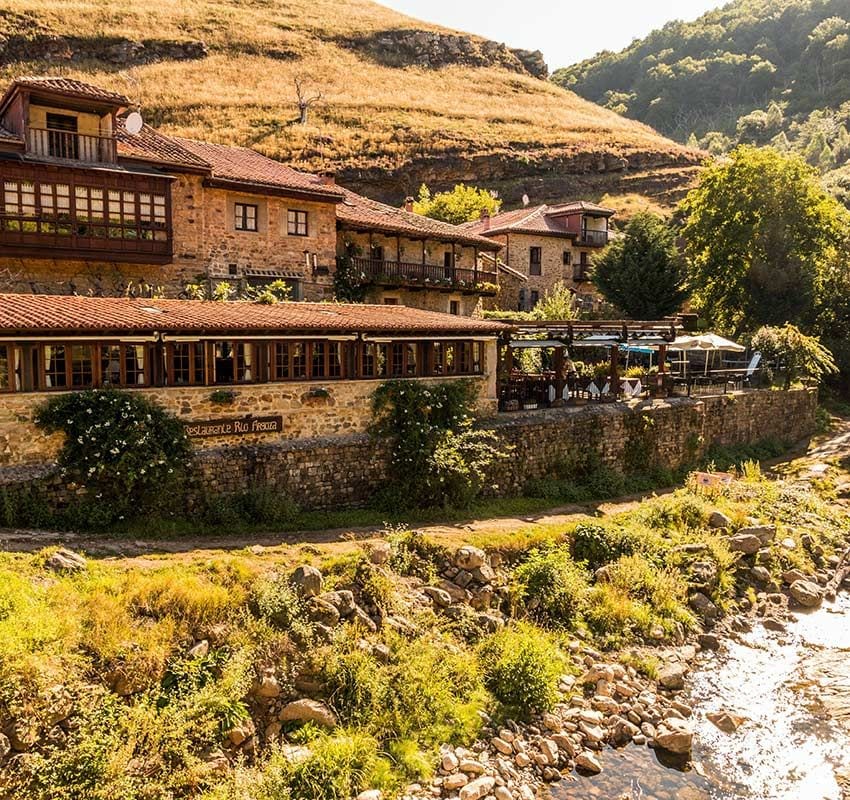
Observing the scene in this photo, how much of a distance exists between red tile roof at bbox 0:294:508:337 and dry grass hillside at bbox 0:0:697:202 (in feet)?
146

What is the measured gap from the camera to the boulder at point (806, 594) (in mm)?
18562

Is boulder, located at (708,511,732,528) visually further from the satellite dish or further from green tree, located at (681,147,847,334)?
the satellite dish

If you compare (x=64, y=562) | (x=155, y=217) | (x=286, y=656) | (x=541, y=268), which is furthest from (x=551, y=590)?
(x=541, y=268)

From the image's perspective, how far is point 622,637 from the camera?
1584 cm

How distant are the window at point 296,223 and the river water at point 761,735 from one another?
21.8 m

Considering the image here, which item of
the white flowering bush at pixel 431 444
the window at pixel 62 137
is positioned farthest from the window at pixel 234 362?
the window at pixel 62 137

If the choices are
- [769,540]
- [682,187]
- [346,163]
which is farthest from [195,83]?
[769,540]

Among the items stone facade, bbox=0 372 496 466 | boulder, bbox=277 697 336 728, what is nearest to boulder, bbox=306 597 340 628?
boulder, bbox=277 697 336 728

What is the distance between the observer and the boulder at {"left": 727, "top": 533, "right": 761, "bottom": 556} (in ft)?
64.8

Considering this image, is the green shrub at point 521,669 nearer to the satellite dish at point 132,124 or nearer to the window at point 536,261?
the satellite dish at point 132,124

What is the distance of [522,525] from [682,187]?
57.4 meters

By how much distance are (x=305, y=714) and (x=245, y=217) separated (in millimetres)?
21162

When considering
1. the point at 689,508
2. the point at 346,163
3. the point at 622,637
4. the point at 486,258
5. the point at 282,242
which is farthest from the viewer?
the point at 346,163

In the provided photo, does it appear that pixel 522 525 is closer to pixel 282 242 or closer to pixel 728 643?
pixel 728 643
